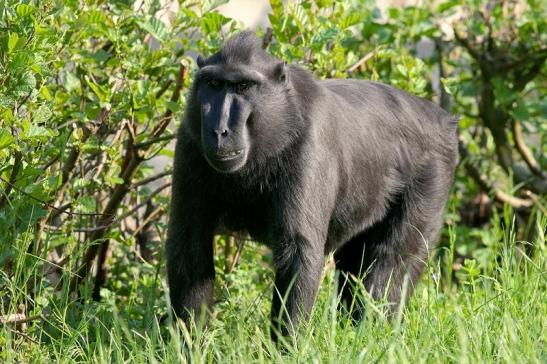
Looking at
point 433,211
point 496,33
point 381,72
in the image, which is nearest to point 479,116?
point 496,33

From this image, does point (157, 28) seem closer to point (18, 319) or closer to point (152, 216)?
point (152, 216)

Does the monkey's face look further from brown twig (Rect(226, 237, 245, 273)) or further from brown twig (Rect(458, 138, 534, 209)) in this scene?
brown twig (Rect(458, 138, 534, 209))

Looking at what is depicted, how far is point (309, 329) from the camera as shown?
163 inches

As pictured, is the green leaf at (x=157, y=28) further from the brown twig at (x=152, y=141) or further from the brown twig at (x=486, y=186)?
the brown twig at (x=486, y=186)

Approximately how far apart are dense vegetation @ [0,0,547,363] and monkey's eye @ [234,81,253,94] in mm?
647

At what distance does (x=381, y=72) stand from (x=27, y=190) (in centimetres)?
320

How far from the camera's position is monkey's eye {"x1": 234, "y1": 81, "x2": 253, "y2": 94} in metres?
4.36

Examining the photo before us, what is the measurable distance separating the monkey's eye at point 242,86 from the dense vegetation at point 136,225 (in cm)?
65

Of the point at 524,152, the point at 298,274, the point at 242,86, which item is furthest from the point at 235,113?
the point at 524,152

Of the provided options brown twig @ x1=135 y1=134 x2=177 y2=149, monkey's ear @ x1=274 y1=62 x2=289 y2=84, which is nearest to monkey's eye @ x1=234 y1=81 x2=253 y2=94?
monkey's ear @ x1=274 y1=62 x2=289 y2=84

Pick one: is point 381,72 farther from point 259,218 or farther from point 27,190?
point 27,190

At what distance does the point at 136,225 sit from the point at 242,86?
1913 mm

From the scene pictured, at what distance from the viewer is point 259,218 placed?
185 inches

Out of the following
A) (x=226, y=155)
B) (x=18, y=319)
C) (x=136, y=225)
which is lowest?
(x=18, y=319)
